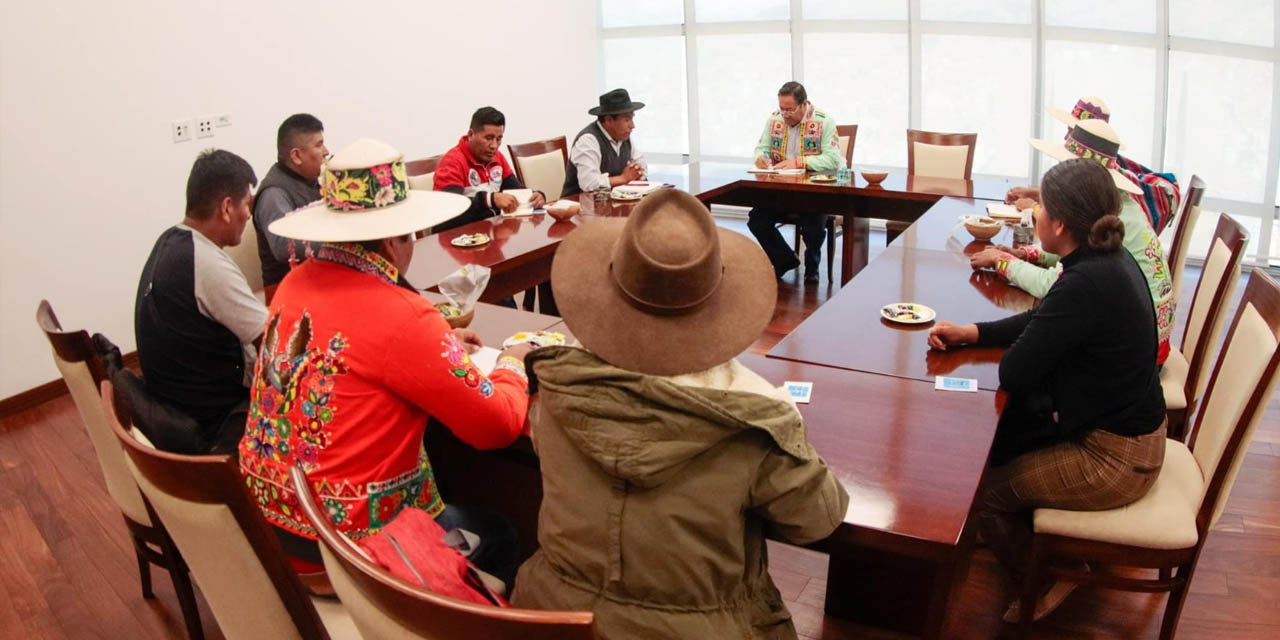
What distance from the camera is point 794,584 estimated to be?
96.0 inches

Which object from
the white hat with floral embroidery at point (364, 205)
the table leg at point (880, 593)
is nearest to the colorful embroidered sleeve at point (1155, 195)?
the table leg at point (880, 593)

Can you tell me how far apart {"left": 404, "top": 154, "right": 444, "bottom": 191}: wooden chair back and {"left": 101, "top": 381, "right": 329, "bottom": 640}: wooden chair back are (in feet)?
9.85

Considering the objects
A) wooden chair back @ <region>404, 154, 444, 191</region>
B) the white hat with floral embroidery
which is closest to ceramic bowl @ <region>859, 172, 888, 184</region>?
wooden chair back @ <region>404, 154, 444, 191</region>

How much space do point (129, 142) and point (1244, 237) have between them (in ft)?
14.5

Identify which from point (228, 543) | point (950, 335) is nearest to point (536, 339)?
point (228, 543)

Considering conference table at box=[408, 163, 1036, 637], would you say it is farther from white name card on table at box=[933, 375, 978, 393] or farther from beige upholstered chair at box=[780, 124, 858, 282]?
beige upholstered chair at box=[780, 124, 858, 282]

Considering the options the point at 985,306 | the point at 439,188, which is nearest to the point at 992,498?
the point at 985,306

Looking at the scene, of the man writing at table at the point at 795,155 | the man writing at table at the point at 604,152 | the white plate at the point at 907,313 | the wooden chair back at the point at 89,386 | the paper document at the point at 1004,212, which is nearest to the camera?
the wooden chair back at the point at 89,386

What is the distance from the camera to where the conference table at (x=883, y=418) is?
1488mm

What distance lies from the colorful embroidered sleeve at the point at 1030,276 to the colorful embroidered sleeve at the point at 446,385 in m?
1.75

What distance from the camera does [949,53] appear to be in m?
6.16

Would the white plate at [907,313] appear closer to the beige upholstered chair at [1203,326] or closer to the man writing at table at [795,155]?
the beige upholstered chair at [1203,326]

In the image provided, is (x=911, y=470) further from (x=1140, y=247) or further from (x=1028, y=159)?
(x=1028, y=159)

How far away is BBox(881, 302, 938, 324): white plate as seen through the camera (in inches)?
95.7
